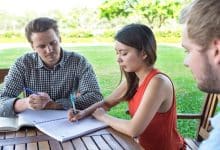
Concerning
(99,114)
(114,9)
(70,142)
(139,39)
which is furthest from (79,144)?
(114,9)

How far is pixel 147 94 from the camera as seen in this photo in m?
1.64

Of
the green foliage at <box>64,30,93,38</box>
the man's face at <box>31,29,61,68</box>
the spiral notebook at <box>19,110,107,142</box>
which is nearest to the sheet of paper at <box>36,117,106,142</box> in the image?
the spiral notebook at <box>19,110,107,142</box>

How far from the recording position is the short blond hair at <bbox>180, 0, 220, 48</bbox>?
0.83m

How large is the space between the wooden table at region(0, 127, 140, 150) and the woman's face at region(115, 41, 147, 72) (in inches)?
14.0

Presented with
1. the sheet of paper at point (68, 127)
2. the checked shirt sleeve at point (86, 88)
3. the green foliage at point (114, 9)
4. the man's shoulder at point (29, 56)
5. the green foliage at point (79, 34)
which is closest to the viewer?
the sheet of paper at point (68, 127)

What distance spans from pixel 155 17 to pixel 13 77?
1.97 metres

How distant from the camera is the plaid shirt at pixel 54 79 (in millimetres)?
2086

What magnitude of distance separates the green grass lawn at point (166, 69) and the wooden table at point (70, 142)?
224 cm

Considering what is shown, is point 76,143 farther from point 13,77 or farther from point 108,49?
point 108,49

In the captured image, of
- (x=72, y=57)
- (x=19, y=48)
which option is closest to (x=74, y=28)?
(x=19, y=48)

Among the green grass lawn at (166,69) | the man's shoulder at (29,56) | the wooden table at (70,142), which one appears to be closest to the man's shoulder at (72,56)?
the man's shoulder at (29,56)

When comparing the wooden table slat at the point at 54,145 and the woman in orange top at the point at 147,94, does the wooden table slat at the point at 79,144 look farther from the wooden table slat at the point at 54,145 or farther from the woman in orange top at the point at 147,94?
the woman in orange top at the point at 147,94

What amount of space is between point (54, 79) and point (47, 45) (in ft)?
0.62

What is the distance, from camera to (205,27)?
845 millimetres
